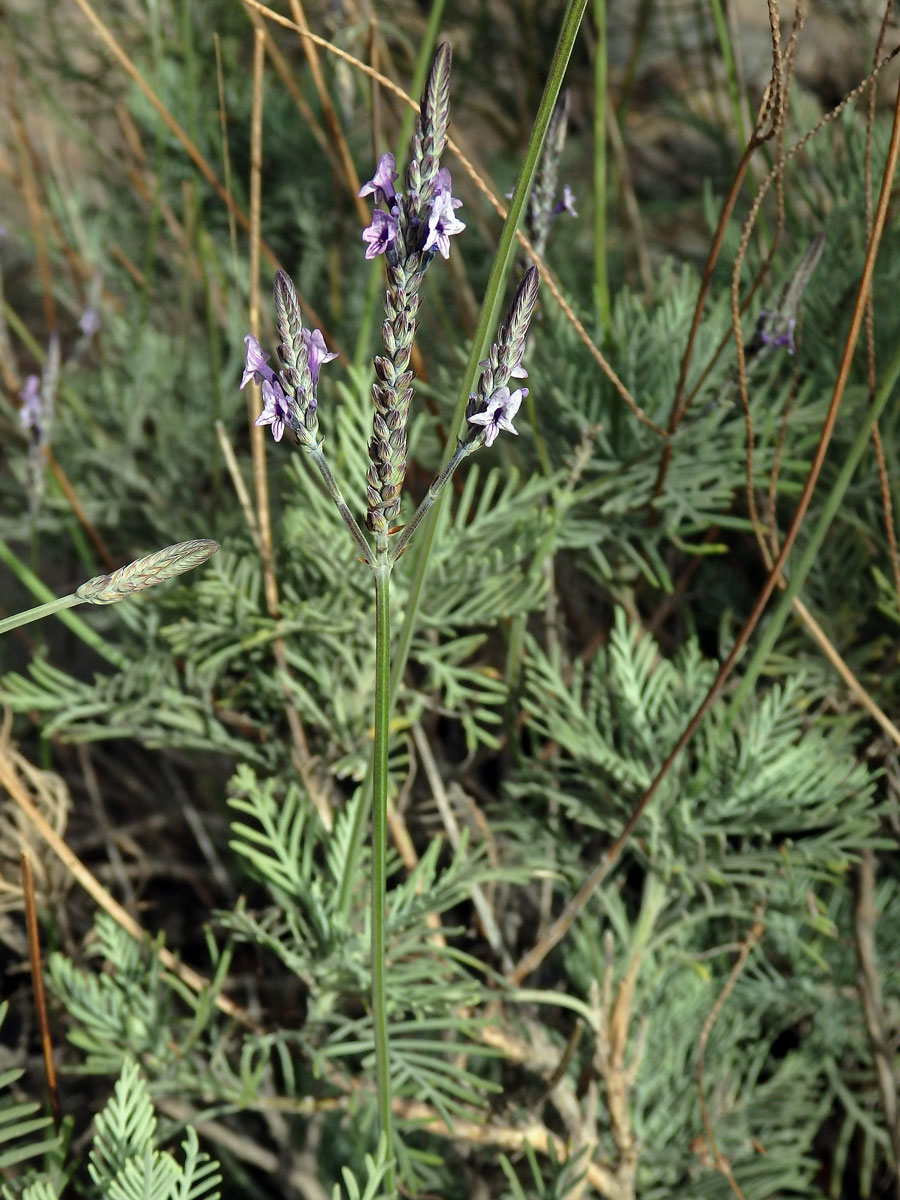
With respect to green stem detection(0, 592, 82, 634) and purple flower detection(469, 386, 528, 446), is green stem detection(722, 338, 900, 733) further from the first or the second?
green stem detection(0, 592, 82, 634)

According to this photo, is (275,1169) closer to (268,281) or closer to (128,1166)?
(128,1166)

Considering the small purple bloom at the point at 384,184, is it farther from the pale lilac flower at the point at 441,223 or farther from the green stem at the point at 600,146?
the green stem at the point at 600,146

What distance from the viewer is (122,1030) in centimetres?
49

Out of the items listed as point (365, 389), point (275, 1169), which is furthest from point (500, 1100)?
point (365, 389)

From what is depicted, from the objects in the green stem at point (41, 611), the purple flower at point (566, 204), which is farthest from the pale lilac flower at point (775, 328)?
the green stem at point (41, 611)

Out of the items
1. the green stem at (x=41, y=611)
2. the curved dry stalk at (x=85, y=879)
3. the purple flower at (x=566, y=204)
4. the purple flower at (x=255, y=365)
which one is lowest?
the curved dry stalk at (x=85, y=879)

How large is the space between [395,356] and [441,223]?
0.04 m

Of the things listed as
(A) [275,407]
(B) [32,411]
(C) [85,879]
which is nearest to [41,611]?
(A) [275,407]

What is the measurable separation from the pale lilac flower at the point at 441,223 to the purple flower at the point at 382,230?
0.01 meters

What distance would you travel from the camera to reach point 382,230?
11.1 inches

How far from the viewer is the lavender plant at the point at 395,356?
0.90ft

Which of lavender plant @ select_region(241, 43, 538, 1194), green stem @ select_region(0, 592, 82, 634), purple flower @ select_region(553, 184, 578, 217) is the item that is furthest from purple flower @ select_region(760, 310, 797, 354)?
green stem @ select_region(0, 592, 82, 634)

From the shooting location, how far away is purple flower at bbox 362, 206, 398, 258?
28 centimetres

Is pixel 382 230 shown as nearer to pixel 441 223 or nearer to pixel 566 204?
pixel 441 223
